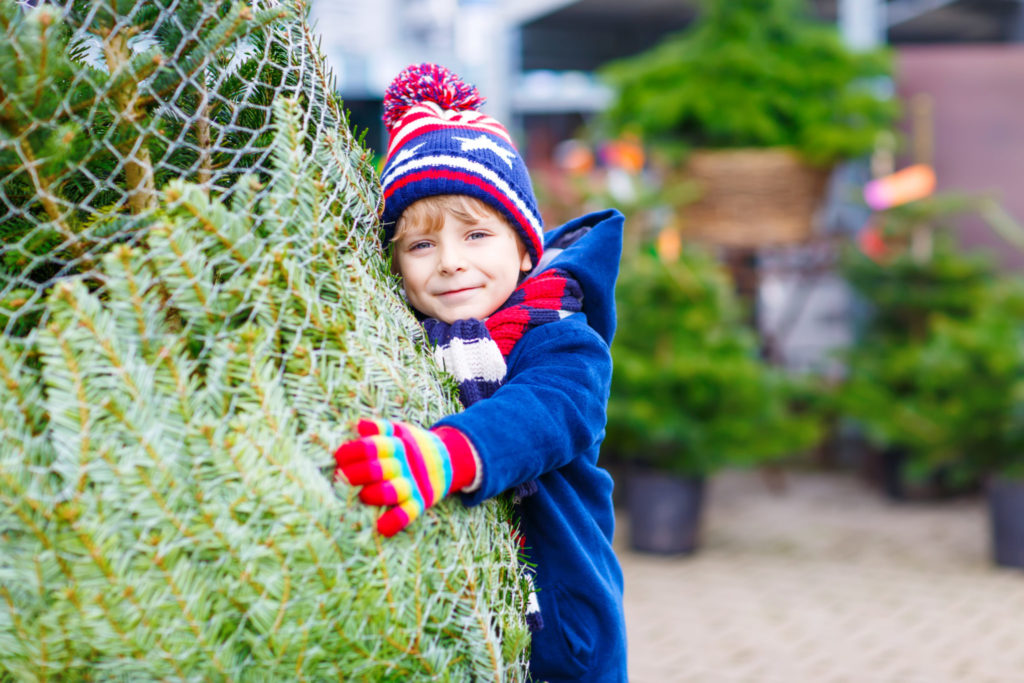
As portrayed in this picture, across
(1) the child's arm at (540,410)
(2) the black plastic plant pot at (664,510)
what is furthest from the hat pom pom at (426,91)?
(2) the black plastic plant pot at (664,510)

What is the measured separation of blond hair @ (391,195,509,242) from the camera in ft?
5.20

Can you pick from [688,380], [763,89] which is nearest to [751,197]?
[763,89]

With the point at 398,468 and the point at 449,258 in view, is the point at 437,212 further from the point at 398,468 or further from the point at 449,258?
the point at 398,468

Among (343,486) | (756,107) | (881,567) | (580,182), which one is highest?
(756,107)

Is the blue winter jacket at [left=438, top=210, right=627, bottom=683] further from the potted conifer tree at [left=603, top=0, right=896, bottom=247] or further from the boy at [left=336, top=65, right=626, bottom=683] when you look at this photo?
the potted conifer tree at [left=603, top=0, right=896, bottom=247]

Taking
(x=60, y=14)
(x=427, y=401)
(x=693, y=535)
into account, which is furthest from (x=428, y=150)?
(x=693, y=535)

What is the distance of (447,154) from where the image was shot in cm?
156

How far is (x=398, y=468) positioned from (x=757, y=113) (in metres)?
4.75

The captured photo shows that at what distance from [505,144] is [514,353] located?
0.40 meters

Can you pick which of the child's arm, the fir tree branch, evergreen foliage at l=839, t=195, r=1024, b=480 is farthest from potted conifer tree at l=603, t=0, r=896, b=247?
the fir tree branch

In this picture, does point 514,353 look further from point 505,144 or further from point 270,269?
point 270,269

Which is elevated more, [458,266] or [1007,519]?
[458,266]

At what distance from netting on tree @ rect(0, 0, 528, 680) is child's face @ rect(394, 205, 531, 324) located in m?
0.34

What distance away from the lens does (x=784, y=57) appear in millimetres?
5453
